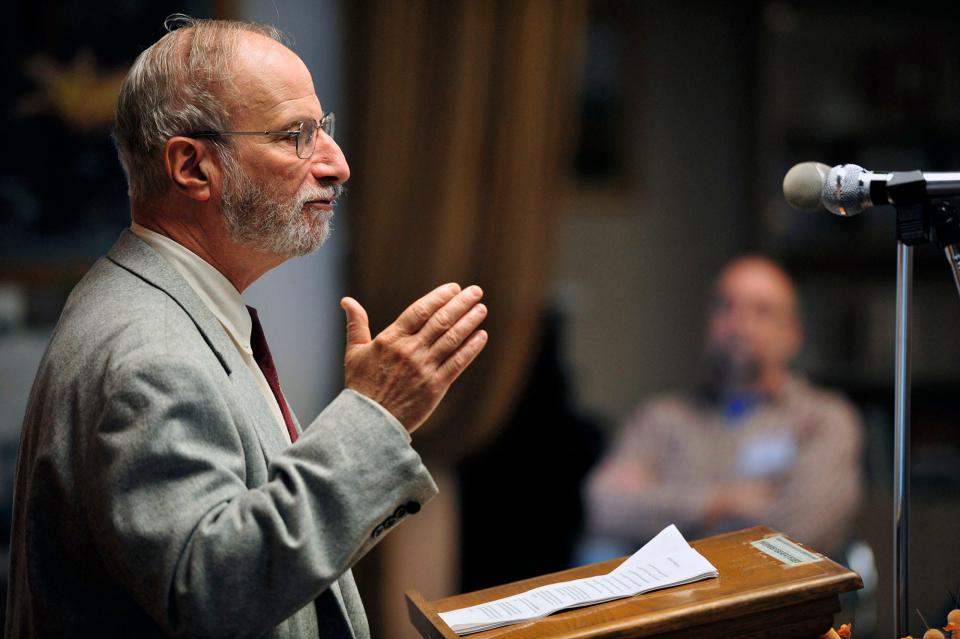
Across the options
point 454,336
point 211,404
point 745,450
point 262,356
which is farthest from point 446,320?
point 745,450

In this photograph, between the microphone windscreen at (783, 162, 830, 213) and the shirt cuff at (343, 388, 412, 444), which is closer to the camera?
the shirt cuff at (343, 388, 412, 444)

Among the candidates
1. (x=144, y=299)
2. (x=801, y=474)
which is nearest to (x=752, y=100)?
(x=801, y=474)

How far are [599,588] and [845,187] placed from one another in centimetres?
58

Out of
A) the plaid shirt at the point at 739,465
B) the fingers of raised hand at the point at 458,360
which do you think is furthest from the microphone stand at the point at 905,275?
the plaid shirt at the point at 739,465

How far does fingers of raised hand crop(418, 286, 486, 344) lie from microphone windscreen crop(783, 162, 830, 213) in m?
0.44

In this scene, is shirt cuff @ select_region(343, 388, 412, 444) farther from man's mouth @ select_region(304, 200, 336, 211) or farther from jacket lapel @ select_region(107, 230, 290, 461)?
man's mouth @ select_region(304, 200, 336, 211)

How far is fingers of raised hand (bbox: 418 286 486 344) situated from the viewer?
130cm

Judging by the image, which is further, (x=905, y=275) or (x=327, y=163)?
(x=327, y=163)

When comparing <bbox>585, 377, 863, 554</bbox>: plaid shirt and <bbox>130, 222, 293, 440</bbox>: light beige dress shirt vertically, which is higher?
<bbox>130, 222, 293, 440</bbox>: light beige dress shirt

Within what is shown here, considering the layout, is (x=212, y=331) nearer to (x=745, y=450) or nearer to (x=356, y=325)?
(x=356, y=325)

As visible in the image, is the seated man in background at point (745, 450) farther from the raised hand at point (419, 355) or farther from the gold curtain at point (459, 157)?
the raised hand at point (419, 355)

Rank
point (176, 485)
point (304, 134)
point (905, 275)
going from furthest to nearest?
point (304, 134) → point (905, 275) → point (176, 485)

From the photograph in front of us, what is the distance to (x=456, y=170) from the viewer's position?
12.7 feet

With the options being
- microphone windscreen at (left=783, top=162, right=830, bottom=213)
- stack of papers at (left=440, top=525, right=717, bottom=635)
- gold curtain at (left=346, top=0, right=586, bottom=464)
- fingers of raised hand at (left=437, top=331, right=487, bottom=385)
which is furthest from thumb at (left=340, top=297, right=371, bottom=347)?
gold curtain at (left=346, top=0, right=586, bottom=464)
